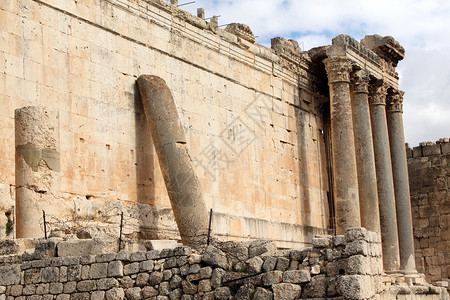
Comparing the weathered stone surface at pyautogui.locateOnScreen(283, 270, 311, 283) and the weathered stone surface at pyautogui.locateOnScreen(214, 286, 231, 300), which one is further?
the weathered stone surface at pyautogui.locateOnScreen(214, 286, 231, 300)

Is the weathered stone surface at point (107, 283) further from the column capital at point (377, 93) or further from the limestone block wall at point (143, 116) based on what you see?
the column capital at point (377, 93)

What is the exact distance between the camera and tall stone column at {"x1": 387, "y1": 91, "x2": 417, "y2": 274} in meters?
22.9

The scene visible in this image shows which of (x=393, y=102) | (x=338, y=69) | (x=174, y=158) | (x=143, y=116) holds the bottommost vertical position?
(x=174, y=158)

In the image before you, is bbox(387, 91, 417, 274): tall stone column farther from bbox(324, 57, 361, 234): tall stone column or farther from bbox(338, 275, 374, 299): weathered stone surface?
bbox(338, 275, 374, 299): weathered stone surface

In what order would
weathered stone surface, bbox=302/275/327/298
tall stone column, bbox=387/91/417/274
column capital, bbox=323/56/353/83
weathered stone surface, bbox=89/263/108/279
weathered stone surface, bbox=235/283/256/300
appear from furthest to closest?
1. tall stone column, bbox=387/91/417/274
2. column capital, bbox=323/56/353/83
3. weathered stone surface, bbox=89/263/108/279
4. weathered stone surface, bbox=235/283/256/300
5. weathered stone surface, bbox=302/275/327/298

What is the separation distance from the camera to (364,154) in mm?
21641

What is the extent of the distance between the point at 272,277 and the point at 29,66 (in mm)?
6596

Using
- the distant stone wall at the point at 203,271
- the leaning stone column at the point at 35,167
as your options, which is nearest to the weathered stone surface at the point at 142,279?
the distant stone wall at the point at 203,271

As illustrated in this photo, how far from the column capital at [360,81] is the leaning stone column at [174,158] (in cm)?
773

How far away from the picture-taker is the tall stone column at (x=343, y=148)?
2038cm

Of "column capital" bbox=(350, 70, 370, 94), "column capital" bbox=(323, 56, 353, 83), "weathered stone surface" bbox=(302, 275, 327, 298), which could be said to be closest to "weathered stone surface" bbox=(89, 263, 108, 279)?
"weathered stone surface" bbox=(302, 275, 327, 298)

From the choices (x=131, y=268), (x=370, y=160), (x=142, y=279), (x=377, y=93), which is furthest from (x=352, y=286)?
(x=377, y=93)

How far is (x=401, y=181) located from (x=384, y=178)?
1367 mm

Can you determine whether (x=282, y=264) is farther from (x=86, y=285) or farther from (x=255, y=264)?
(x=86, y=285)
